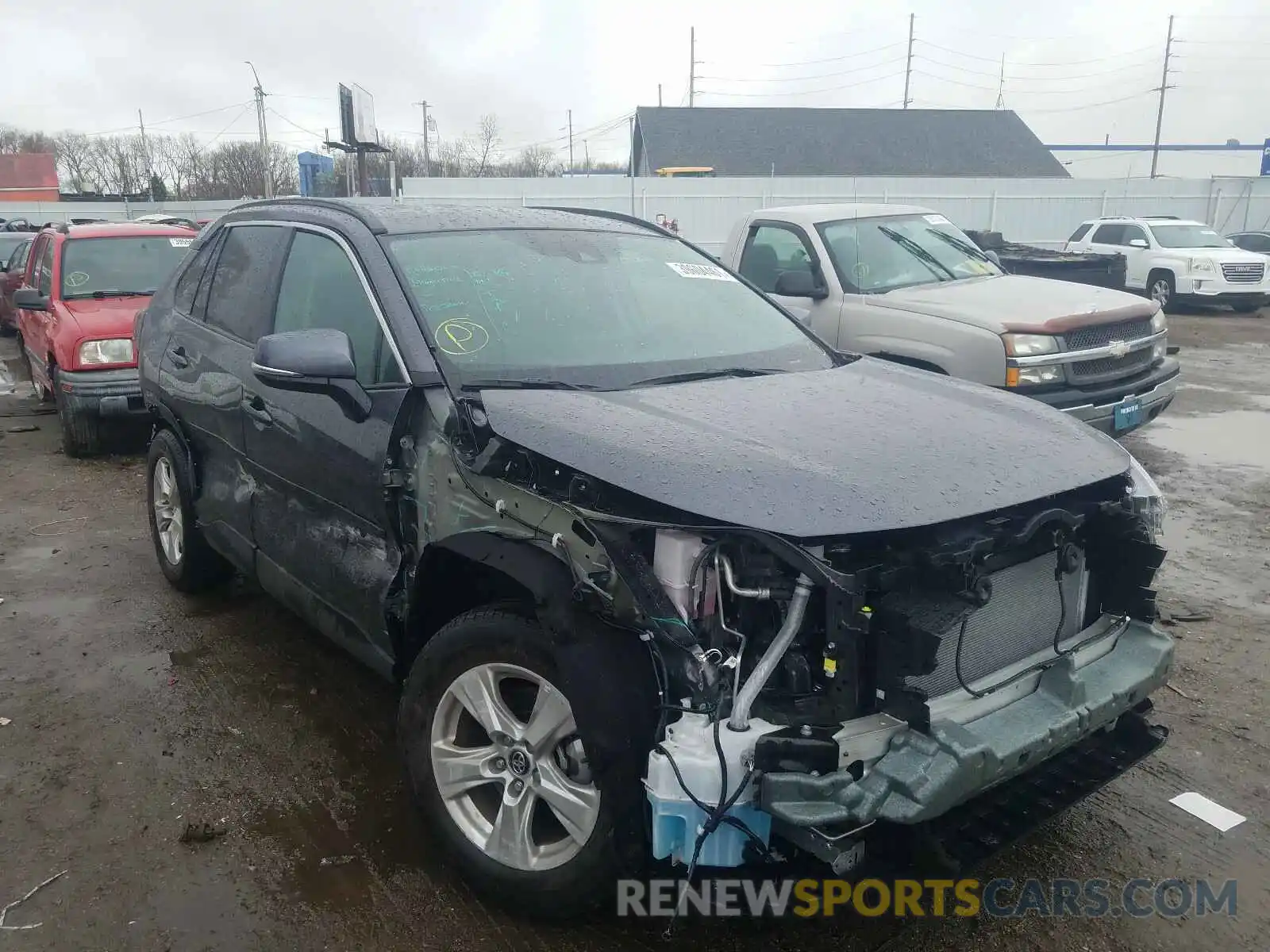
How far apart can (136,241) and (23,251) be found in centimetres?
678

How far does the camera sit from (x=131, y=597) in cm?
529

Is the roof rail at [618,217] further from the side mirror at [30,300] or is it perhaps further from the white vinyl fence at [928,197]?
the white vinyl fence at [928,197]

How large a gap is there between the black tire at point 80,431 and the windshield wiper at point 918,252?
6.62 meters

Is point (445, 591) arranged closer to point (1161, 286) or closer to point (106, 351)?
point (106, 351)

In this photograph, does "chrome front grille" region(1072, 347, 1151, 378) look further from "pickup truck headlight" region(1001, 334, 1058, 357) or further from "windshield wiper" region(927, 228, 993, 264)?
"windshield wiper" region(927, 228, 993, 264)

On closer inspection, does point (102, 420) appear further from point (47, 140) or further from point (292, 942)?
point (47, 140)

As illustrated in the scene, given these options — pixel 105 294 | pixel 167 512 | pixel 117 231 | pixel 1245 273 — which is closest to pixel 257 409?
pixel 167 512

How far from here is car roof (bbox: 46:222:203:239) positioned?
9.30 metres

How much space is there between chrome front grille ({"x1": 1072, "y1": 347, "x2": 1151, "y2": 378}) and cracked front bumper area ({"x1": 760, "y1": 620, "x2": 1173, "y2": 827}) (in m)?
4.53

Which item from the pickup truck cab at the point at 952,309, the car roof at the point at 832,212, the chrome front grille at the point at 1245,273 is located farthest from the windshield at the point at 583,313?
the chrome front grille at the point at 1245,273

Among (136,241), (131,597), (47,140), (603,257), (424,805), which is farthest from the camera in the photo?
(47,140)

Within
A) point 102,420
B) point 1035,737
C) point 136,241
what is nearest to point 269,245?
point 1035,737

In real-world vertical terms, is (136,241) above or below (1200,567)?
above

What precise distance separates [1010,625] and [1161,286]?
737 inches
